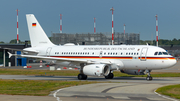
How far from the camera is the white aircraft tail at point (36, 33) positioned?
43.8m

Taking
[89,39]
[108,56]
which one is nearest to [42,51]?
[108,56]

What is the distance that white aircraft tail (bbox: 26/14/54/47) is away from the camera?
144 ft

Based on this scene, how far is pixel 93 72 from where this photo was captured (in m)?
34.0

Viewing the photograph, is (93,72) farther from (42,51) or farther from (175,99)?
(175,99)

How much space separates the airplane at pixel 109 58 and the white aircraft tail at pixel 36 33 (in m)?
2.25

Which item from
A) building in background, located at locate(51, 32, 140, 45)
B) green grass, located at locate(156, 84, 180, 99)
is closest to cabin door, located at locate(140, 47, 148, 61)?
green grass, located at locate(156, 84, 180, 99)

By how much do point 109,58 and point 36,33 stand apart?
13821 mm

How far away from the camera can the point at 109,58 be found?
36.3 metres

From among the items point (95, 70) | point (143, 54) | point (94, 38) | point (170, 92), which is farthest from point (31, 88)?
point (94, 38)

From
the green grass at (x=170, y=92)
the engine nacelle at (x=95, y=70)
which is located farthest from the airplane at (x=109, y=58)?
the green grass at (x=170, y=92)

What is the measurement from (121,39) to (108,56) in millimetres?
61562

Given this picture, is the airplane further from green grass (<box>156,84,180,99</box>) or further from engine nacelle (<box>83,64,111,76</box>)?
green grass (<box>156,84,180,99</box>)

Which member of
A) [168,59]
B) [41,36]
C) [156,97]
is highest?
[41,36]

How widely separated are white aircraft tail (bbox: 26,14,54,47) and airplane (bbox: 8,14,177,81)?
225 centimetres
